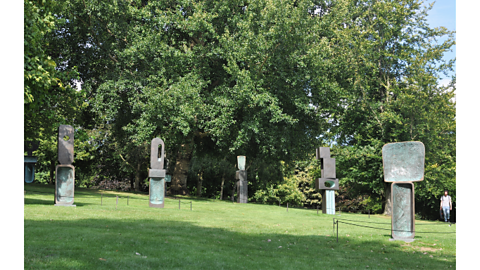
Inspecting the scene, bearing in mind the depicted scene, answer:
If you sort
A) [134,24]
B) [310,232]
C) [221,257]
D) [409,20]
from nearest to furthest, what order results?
[221,257] < [310,232] < [134,24] < [409,20]

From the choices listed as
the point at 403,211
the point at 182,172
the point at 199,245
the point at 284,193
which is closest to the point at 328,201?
the point at 403,211

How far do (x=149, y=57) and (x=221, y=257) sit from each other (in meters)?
19.0

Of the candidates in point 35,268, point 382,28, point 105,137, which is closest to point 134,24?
point 105,137

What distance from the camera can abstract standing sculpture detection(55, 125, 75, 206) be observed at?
17203mm

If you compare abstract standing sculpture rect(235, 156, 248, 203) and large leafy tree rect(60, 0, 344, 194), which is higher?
large leafy tree rect(60, 0, 344, 194)

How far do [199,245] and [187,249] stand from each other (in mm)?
731

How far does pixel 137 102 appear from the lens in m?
25.9

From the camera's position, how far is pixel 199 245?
10336 millimetres

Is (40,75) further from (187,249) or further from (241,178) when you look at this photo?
(241,178)

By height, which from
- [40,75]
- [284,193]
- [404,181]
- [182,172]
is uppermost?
[40,75]

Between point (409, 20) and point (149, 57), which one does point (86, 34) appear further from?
point (409, 20)

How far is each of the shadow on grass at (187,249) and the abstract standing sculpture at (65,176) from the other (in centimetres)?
463

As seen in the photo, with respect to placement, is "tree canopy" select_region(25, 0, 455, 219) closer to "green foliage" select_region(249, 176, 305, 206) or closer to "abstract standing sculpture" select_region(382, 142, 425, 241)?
"green foliage" select_region(249, 176, 305, 206)

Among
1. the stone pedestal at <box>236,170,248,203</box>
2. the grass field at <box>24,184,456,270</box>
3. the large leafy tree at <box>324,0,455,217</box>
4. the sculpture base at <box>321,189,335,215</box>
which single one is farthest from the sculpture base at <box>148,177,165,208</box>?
the large leafy tree at <box>324,0,455,217</box>
